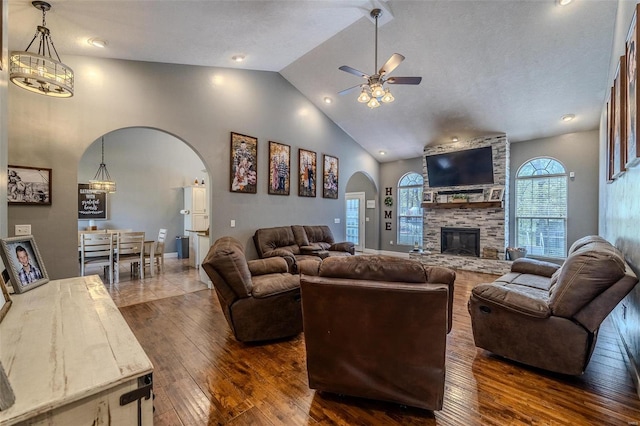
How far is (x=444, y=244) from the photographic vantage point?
720 centimetres

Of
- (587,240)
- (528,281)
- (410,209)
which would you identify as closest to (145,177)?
(410,209)

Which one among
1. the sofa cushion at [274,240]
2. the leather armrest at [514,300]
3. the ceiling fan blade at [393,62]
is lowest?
the leather armrest at [514,300]

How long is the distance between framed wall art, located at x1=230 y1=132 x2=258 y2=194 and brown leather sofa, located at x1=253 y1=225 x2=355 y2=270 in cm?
90

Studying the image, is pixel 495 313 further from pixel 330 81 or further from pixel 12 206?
pixel 12 206

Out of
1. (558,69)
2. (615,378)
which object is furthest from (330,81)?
(615,378)

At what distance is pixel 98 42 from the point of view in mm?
3420

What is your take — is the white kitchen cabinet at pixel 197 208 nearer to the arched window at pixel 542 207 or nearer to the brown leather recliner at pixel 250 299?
the brown leather recliner at pixel 250 299

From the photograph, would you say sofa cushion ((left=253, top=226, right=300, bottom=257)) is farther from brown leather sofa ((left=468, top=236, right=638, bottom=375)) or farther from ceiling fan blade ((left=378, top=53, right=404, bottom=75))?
brown leather sofa ((left=468, top=236, right=638, bottom=375))

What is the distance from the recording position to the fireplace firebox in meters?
6.67

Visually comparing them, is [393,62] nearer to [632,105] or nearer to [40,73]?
[632,105]

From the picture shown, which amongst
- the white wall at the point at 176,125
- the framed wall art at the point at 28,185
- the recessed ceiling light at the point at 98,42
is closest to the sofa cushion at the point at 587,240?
the white wall at the point at 176,125

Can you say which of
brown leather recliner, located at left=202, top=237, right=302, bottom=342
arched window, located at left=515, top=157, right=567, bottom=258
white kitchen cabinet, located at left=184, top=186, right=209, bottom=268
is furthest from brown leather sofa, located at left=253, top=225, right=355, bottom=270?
arched window, located at left=515, top=157, right=567, bottom=258

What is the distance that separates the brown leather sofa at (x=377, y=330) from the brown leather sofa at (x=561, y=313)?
0.98 m

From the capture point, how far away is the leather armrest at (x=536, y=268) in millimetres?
3514
